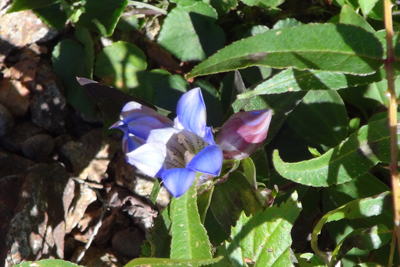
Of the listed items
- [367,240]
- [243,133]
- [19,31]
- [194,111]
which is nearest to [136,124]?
[194,111]

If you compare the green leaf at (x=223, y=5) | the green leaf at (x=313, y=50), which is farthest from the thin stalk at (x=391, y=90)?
the green leaf at (x=223, y=5)

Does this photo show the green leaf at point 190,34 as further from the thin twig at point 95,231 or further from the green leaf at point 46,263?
the green leaf at point 46,263

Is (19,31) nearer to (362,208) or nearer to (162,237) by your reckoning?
(162,237)

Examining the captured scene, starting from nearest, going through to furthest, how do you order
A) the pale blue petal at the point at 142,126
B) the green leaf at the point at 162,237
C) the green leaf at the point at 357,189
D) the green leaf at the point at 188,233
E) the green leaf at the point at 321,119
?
the green leaf at the point at 188,233
the pale blue petal at the point at 142,126
the green leaf at the point at 162,237
the green leaf at the point at 357,189
the green leaf at the point at 321,119

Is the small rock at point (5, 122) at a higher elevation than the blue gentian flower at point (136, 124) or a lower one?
lower

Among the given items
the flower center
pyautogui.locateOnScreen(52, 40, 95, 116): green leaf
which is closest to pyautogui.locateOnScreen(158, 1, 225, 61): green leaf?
pyautogui.locateOnScreen(52, 40, 95, 116): green leaf

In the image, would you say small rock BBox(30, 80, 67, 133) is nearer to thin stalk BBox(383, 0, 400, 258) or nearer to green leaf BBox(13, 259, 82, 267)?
green leaf BBox(13, 259, 82, 267)
